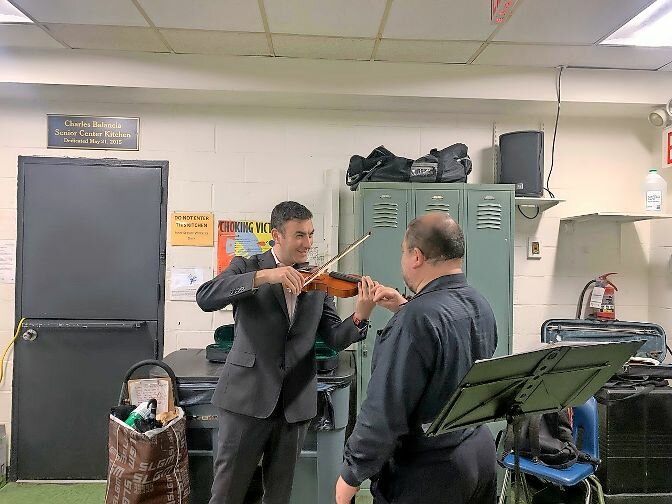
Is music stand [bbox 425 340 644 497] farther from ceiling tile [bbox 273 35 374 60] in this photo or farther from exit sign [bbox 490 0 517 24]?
ceiling tile [bbox 273 35 374 60]

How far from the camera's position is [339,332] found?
2303mm

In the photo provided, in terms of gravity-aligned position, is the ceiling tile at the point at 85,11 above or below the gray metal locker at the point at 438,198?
above

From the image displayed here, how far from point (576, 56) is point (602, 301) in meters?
1.55

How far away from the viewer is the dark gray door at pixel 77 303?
3.28 meters

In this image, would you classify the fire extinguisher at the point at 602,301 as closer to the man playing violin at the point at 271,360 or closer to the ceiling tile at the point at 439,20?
the ceiling tile at the point at 439,20

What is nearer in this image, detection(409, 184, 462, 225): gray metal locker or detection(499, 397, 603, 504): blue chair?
detection(499, 397, 603, 504): blue chair

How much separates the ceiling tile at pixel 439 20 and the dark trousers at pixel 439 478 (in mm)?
1977

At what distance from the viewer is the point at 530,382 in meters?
1.56

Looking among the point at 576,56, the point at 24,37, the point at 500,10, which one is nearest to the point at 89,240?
the point at 24,37

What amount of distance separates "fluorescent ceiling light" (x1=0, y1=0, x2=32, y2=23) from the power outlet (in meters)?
3.24

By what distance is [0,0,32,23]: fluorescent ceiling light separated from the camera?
2596 millimetres

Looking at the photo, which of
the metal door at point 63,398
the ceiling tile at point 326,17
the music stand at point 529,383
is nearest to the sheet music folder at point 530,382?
the music stand at point 529,383

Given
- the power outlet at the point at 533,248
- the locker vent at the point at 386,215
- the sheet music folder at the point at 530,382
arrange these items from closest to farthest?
the sheet music folder at the point at 530,382
the locker vent at the point at 386,215
the power outlet at the point at 533,248

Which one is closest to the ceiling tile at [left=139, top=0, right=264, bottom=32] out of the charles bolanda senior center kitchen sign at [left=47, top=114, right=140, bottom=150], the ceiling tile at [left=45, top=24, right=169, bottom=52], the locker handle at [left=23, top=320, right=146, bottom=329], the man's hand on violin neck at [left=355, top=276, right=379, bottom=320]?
the ceiling tile at [left=45, top=24, right=169, bottom=52]
